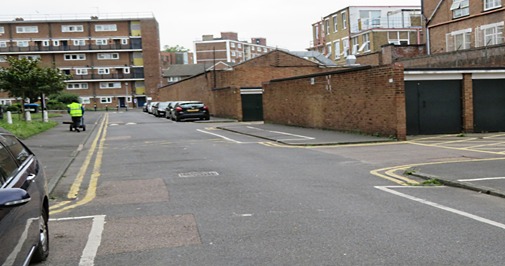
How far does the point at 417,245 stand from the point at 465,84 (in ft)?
48.4

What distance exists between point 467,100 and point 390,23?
3982cm

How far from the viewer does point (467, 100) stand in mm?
17812

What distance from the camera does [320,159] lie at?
11867 millimetres

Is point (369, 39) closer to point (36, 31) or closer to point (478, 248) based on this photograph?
point (478, 248)

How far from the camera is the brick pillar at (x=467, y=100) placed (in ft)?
58.3

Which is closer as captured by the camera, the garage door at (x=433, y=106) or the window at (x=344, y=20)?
the garage door at (x=433, y=106)

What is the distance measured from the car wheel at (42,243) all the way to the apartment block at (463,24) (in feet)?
104

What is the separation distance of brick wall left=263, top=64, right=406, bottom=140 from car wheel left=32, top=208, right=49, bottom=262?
1355 centimetres

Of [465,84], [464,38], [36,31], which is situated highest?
[36,31]

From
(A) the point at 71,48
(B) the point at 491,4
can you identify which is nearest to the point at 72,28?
(A) the point at 71,48

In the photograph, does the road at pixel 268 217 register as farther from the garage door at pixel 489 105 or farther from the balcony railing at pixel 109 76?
the balcony railing at pixel 109 76

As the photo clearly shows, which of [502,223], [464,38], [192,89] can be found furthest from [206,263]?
[192,89]

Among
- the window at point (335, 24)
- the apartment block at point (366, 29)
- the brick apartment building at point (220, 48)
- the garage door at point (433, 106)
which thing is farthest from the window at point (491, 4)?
the brick apartment building at point (220, 48)

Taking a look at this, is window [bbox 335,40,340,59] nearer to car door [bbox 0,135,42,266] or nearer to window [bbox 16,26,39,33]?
window [bbox 16,26,39,33]
